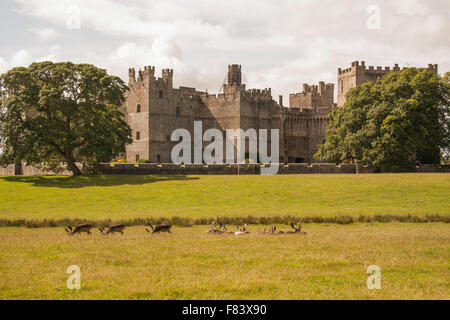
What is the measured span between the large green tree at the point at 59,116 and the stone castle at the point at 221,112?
2067cm

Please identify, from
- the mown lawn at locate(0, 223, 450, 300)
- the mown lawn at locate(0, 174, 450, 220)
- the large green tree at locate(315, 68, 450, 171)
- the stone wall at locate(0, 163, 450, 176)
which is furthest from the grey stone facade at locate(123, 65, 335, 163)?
the mown lawn at locate(0, 223, 450, 300)

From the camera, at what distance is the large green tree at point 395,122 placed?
176 feet

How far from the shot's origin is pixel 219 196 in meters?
36.5

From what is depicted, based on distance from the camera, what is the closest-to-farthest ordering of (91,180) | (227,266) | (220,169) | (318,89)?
(227,266), (91,180), (220,169), (318,89)

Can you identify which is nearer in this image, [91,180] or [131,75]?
[91,180]

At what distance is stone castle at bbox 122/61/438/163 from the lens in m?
74.4

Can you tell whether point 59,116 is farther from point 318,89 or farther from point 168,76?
point 318,89

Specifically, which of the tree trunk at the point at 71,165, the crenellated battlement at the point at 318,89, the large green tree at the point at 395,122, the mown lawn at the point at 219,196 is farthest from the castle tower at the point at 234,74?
the mown lawn at the point at 219,196

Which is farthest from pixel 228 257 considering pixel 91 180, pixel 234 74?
pixel 234 74

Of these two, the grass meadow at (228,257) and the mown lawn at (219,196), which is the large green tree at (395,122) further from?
the grass meadow at (228,257)

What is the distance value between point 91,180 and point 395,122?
3300 cm

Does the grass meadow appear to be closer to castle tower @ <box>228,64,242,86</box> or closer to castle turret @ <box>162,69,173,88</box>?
castle turret @ <box>162,69,173,88</box>
